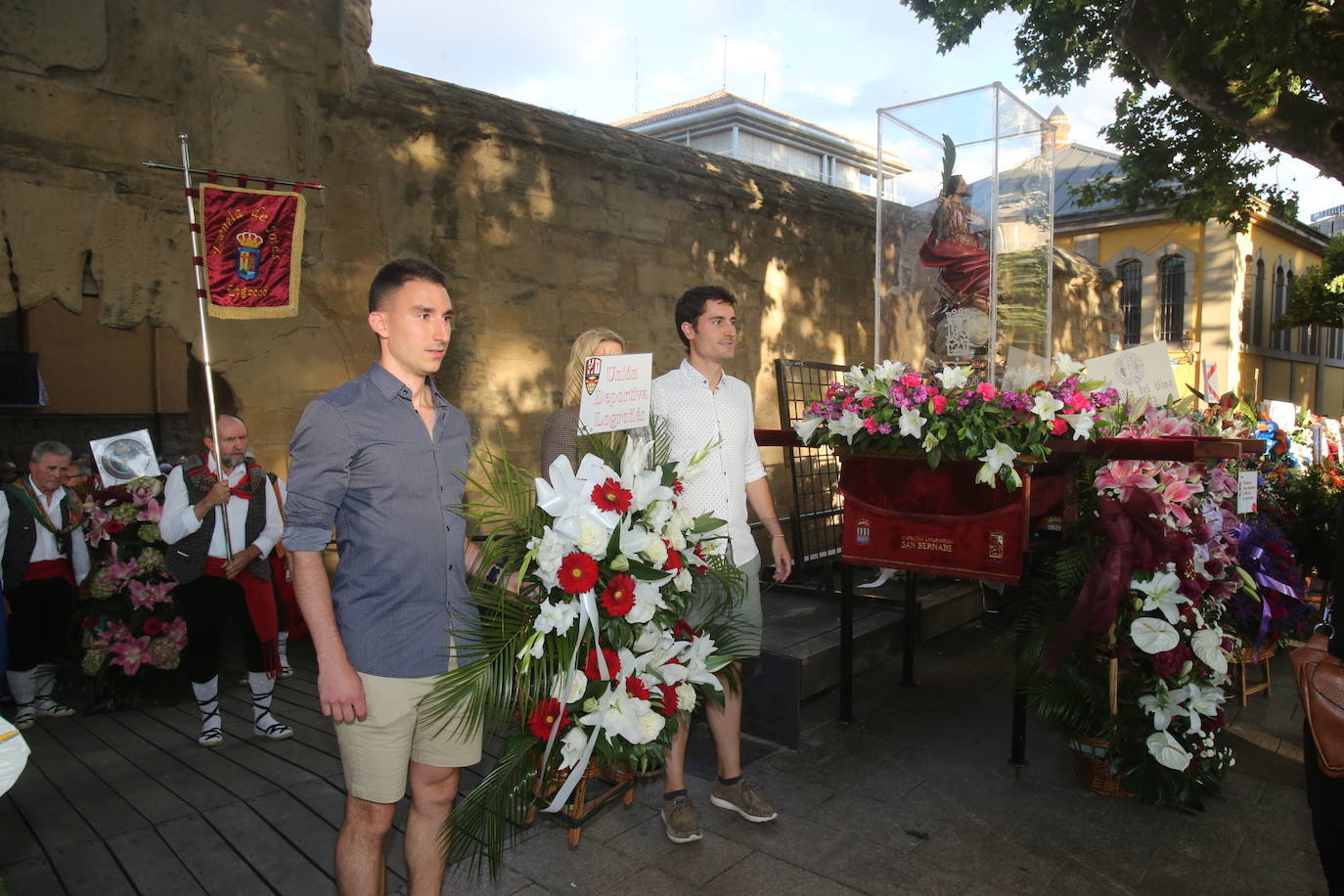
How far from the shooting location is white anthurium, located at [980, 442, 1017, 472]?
362 centimetres

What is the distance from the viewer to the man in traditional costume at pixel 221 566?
470cm

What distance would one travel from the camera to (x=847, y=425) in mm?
4020

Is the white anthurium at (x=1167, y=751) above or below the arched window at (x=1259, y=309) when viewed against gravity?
below

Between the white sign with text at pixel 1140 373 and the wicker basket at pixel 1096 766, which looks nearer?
the wicker basket at pixel 1096 766

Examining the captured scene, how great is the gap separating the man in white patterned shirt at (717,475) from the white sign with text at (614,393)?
467 mm

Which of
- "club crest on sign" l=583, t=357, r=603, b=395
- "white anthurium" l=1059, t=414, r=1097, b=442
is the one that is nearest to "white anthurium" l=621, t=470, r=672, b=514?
"club crest on sign" l=583, t=357, r=603, b=395

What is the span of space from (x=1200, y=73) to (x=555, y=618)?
781 cm

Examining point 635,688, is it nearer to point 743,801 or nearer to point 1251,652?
point 743,801

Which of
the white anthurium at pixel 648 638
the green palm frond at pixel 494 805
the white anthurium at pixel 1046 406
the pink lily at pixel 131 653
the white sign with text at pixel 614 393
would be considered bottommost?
the pink lily at pixel 131 653

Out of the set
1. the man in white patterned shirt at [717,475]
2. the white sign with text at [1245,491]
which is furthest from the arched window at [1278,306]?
the man in white patterned shirt at [717,475]

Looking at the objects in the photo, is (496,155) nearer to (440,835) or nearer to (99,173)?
(99,173)

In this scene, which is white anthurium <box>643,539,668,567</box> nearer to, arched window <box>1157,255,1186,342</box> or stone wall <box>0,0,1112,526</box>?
stone wall <box>0,0,1112,526</box>

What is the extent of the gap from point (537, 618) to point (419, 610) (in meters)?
0.33

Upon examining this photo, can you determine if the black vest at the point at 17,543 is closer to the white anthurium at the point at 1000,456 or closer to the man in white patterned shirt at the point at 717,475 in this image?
the man in white patterned shirt at the point at 717,475
